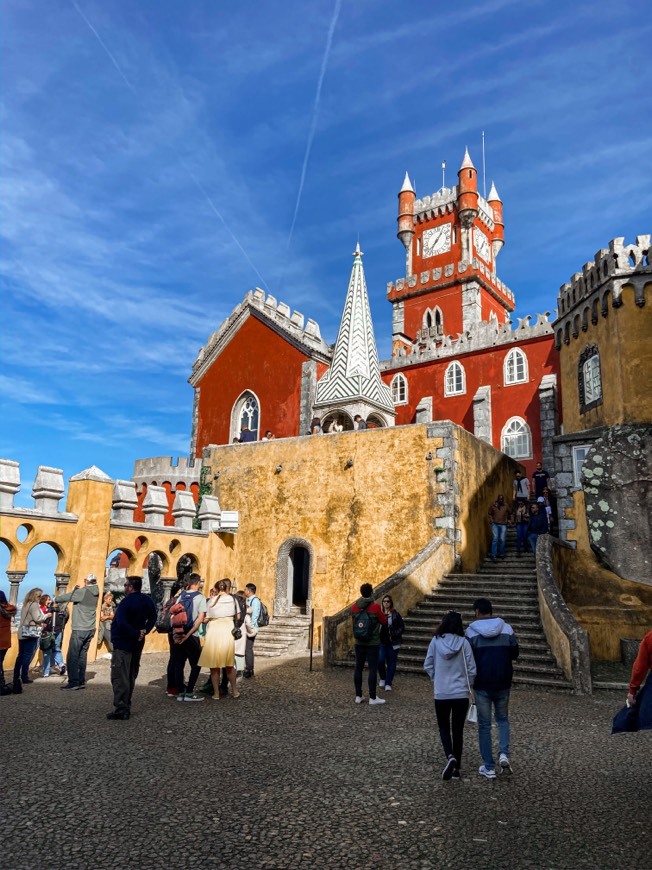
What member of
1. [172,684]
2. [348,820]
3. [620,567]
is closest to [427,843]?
[348,820]

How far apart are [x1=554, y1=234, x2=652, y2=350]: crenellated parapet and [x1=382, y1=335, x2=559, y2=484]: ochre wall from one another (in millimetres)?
7805

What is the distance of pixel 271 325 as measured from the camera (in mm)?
24859

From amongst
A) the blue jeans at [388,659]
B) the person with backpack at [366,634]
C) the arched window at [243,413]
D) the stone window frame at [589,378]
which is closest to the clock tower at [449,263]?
the arched window at [243,413]

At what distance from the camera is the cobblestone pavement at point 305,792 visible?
3.59 meters

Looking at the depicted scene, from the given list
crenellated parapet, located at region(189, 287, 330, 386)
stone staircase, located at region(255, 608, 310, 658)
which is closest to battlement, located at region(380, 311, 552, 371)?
crenellated parapet, located at region(189, 287, 330, 386)

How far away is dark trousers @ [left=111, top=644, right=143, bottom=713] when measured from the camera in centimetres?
682

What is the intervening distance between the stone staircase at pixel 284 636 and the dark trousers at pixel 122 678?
21.2ft

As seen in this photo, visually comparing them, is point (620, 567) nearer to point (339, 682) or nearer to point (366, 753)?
point (339, 682)

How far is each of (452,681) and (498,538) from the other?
9.99 metres

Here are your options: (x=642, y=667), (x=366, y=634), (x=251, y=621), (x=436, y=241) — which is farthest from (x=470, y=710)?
(x=436, y=241)

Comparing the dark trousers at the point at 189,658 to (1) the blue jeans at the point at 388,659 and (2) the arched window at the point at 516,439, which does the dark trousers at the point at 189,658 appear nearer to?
(1) the blue jeans at the point at 388,659

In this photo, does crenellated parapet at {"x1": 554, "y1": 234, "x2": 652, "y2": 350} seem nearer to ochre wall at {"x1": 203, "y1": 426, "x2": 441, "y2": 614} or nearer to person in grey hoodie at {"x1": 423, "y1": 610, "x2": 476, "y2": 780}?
ochre wall at {"x1": 203, "y1": 426, "x2": 441, "y2": 614}

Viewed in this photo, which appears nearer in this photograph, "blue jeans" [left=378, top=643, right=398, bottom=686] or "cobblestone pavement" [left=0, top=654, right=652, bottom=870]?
"cobblestone pavement" [left=0, top=654, right=652, bottom=870]

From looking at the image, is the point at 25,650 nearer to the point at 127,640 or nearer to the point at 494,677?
the point at 127,640
